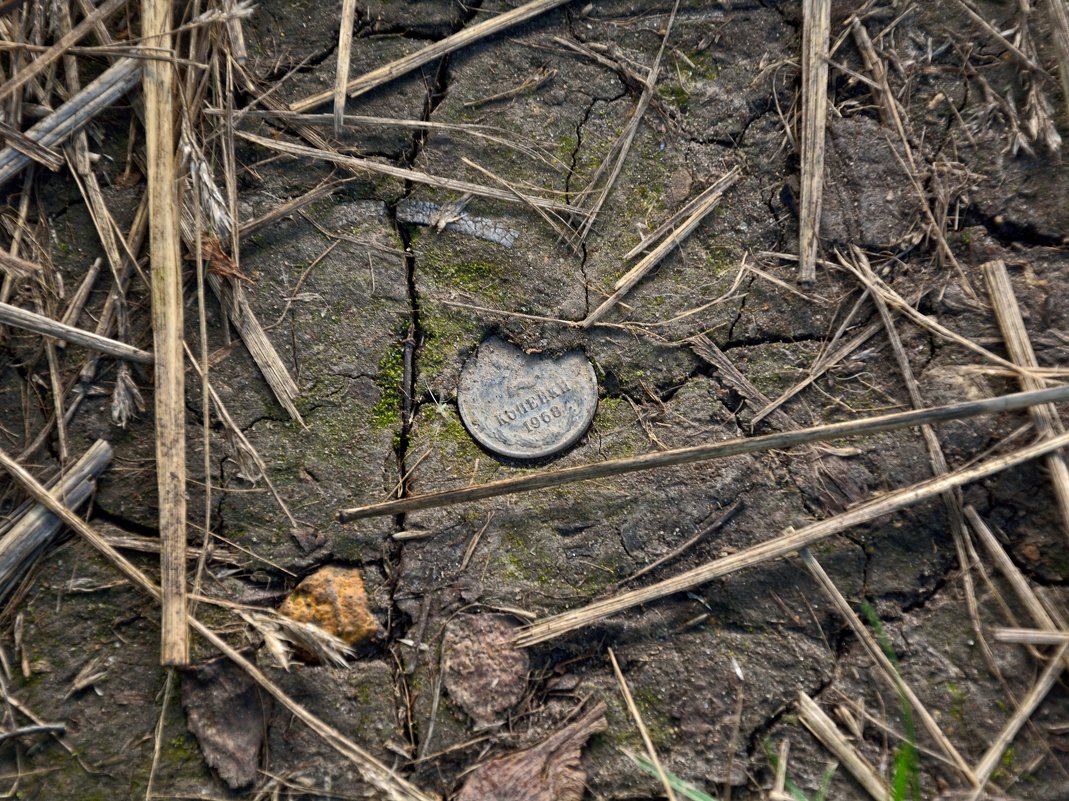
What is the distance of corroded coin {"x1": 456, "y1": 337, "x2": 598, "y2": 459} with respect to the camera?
2354 millimetres

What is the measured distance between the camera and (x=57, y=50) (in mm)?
2215

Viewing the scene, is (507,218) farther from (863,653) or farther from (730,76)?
(863,653)

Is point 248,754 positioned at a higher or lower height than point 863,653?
lower

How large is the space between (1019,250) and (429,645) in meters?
2.37

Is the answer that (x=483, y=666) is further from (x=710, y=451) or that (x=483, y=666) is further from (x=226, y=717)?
(x=710, y=451)

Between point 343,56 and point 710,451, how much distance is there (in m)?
1.80

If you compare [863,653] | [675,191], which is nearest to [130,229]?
[675,191]

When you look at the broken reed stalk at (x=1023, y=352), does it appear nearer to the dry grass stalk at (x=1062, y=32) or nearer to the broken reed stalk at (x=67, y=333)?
the dry grass stalk at (x=1062, y=32)

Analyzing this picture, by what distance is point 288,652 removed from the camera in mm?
2182

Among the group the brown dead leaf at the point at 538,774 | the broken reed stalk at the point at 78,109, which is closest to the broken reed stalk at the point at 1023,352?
the brown dead leaf at the point at 538,774

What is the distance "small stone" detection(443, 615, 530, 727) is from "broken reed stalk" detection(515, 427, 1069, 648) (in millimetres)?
57

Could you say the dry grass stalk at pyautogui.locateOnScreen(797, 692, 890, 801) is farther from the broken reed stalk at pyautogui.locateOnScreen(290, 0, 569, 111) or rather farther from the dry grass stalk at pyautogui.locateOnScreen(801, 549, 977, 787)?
the broken reed stalk at pyautogui.locateOnScreen(290, 0, 569, 111)

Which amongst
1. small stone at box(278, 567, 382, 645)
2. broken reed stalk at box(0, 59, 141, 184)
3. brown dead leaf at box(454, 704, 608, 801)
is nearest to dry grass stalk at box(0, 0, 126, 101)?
broken reed stalk at box(0, 59, 141, 184)

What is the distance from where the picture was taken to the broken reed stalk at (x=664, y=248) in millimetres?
2395
